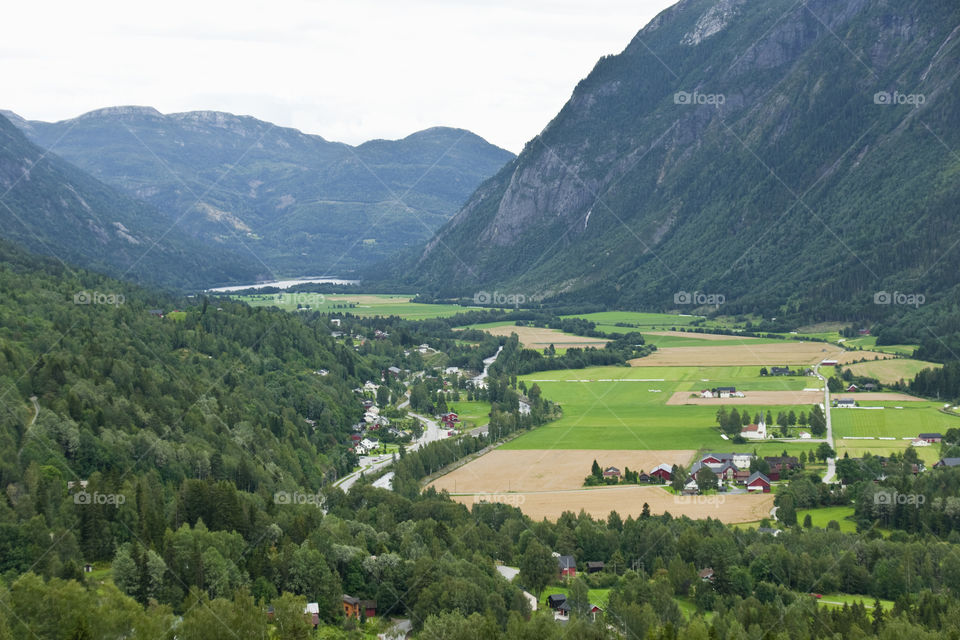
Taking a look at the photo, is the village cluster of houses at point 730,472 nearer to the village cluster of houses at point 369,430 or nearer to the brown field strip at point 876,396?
the village cluster of houses at point 369,430

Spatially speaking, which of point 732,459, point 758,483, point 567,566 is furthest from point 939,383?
point 567,566

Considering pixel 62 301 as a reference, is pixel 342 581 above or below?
below

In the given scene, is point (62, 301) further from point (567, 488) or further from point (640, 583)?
point (640, 583)

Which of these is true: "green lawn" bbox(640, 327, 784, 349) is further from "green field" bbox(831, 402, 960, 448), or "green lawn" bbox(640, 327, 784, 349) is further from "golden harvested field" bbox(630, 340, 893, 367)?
"green field" bbox(831, 402, 960, 448)

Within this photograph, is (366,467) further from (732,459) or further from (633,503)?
(732,459)

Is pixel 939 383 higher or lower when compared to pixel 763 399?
higher

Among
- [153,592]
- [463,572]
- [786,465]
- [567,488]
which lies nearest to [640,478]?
[567,488]
